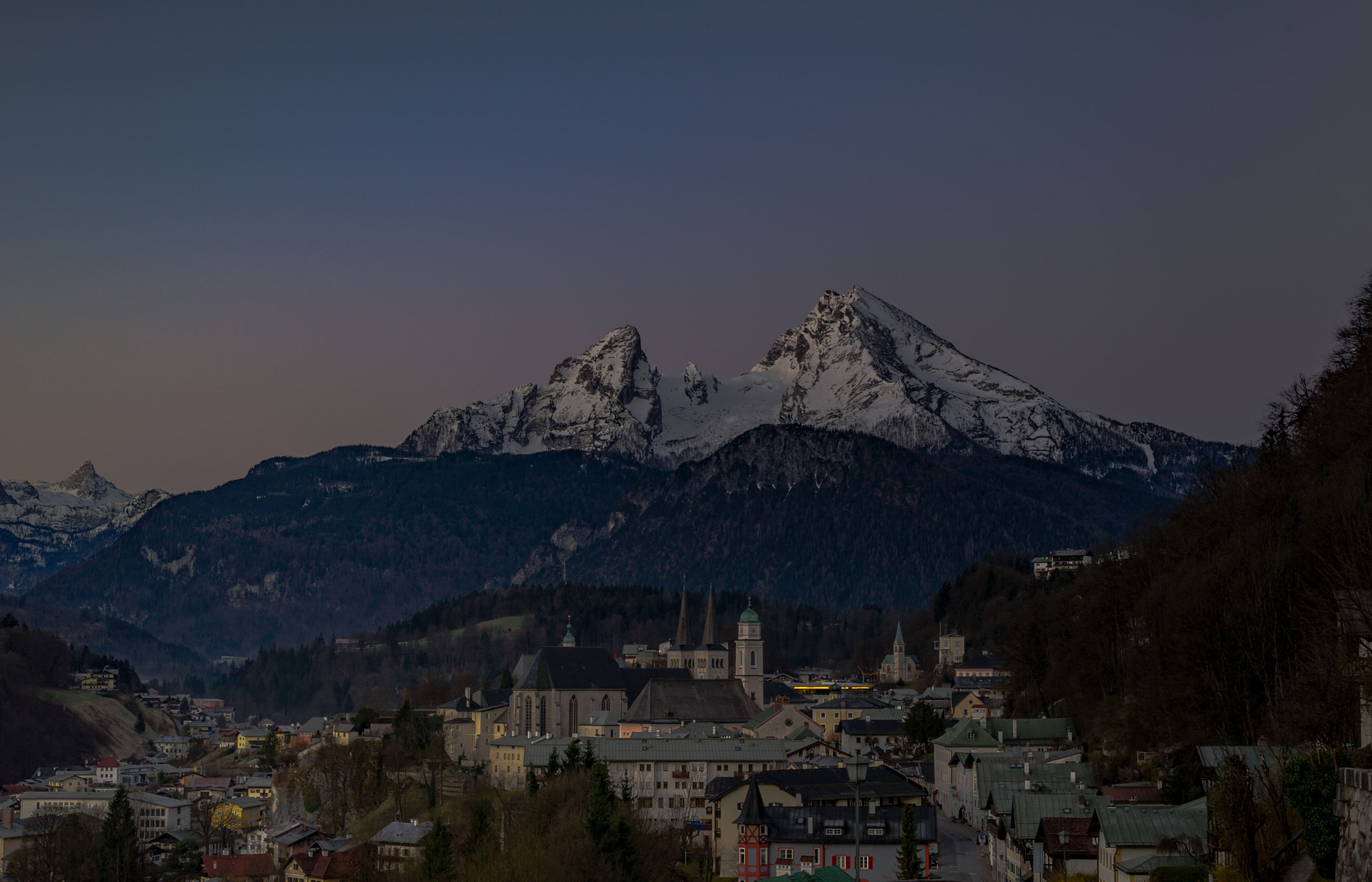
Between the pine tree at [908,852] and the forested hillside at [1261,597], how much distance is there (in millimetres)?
9606

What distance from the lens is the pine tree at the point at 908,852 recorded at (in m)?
71.6

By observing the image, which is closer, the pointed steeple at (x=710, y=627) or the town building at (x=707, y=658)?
the town building at (x=707, y=658)

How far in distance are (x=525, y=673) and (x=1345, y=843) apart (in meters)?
109

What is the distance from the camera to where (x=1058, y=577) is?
522 feet

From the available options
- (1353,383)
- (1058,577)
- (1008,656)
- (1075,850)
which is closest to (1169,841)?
(1075,850)

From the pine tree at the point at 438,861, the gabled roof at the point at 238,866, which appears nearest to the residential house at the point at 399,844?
the gabled roof at the point at 238,866

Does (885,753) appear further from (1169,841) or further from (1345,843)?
(1345,843)

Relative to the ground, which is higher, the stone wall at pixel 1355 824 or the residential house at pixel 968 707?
the residential house at pixel 968 707

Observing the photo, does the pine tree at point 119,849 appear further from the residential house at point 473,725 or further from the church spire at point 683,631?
the church spire at point 683,631

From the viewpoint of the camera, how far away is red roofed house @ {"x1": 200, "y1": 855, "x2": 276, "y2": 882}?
101m

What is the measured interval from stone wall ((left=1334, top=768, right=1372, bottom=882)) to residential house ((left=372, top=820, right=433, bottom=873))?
5892 centimetres

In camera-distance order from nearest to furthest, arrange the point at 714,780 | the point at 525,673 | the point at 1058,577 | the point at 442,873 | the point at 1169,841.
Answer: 1. the point at 1169,841
2. the point at 442,873
3. the point at 714,780
4. the point at 525,673
5. the point at 1058,577

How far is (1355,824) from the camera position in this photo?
1382 inches

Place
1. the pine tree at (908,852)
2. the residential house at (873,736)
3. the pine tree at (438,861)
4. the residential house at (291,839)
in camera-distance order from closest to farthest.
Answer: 1. the pine tree at (438,861)
2. the pine tree at (908,852)
3. the residential house at (291,839)
4. the residential house at (873,736)
